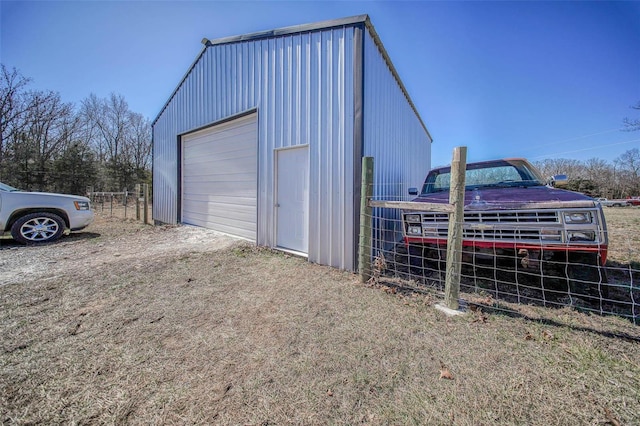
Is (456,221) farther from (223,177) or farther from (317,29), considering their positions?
(223,177)

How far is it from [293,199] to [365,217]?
1875 mm

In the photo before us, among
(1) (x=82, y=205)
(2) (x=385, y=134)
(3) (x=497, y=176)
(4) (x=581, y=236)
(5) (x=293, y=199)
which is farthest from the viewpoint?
(1) (x=82, y=205)

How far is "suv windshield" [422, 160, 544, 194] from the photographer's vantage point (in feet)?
13.9

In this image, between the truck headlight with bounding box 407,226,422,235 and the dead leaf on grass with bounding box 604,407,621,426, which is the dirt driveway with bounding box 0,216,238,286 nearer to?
the truck headlight with bounding box 407,226,422,235

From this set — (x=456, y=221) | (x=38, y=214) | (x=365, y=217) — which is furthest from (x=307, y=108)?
(x=38, y=214)

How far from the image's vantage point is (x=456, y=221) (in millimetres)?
2807

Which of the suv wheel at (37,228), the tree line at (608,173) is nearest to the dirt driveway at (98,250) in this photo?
the suv wheel at (37,228)

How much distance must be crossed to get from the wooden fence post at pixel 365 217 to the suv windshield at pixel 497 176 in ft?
5.74

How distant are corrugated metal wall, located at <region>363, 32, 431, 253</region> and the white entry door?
1.29m

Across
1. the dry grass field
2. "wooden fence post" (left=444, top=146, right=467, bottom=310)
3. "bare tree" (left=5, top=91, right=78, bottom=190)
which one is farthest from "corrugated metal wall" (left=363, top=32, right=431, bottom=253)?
"bare tree" (left=5, top=91, right=78, bottom=190)

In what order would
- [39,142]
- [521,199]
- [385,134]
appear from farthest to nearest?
[39,142]
[385,134]
[521,199]

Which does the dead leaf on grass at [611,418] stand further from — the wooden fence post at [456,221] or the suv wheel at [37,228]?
the suv wheel at [37,228]

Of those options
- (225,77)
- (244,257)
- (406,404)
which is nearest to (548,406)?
(406,404)

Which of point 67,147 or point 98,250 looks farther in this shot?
point 67,147
